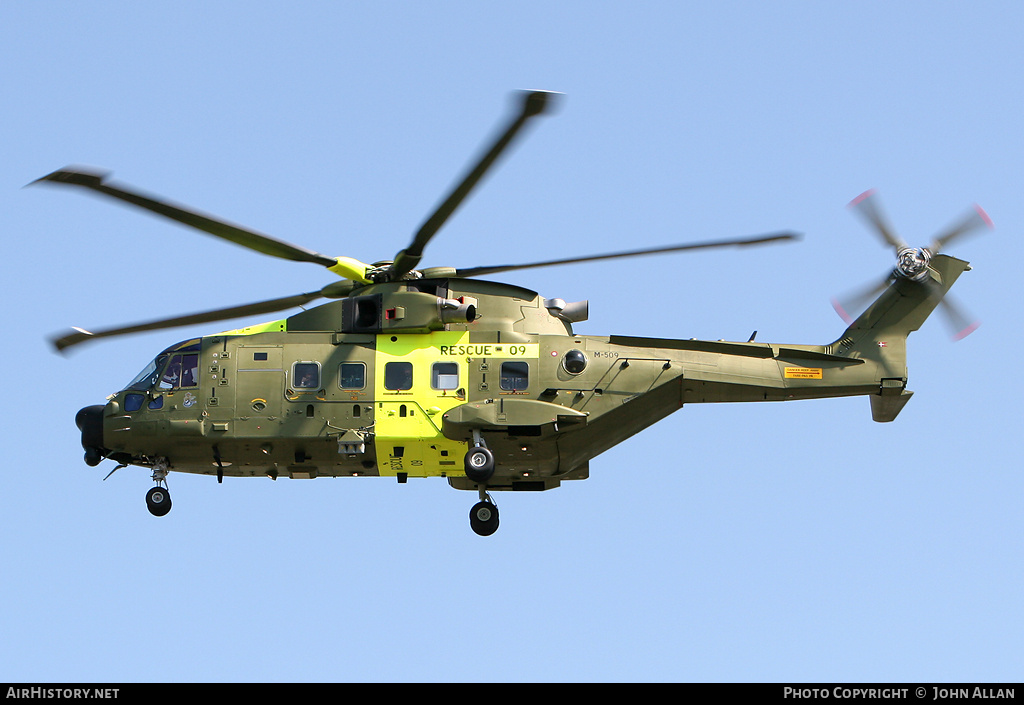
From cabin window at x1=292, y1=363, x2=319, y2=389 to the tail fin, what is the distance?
32.7 feet

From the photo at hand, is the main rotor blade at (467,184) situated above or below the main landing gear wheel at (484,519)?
above

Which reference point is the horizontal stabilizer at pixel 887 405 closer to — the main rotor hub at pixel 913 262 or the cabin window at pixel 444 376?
the main rotor hub at pixel 913 262

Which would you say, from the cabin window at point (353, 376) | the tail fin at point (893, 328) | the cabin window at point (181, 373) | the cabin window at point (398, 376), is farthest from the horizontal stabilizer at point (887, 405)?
the cabin window at point (181, 373)

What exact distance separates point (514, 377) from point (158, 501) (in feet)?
24.4

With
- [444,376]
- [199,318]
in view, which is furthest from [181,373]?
[444,376]

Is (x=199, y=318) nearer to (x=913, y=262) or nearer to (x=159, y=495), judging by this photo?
(x=159, y=495)

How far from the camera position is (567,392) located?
3133 centimetres

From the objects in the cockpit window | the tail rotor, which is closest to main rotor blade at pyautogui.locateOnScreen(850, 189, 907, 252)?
the tail rotor

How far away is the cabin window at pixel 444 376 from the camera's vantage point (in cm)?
3150

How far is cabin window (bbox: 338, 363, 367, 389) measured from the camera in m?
31.6

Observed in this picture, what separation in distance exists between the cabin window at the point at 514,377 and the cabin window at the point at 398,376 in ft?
5.80

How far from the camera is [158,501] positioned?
3225 centimetres
